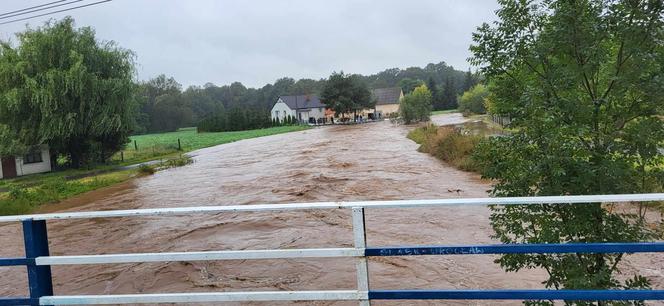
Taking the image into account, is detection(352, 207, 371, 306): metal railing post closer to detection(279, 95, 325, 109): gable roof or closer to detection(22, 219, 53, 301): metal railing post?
detection(22, 219, 53, 301): metal railing post

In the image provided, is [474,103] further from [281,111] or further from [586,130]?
[586,130]

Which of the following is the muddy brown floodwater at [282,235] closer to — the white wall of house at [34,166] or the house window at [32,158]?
the white wall of house at [34,166]

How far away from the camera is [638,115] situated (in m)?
3.98

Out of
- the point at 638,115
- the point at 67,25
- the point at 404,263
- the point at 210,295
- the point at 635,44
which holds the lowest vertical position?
the point at 404,263

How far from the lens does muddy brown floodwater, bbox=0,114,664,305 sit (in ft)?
27.1

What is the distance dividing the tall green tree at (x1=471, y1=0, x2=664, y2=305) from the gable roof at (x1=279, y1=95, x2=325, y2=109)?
9904 centimetres

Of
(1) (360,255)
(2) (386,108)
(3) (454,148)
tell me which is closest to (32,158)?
(3) (454,148)

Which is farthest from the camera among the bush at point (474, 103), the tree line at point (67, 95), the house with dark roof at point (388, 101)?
the house with dark roof at point (388, 101)

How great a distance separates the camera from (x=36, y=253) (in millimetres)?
3115

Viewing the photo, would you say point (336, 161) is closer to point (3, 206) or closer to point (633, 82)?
point (3, 206)

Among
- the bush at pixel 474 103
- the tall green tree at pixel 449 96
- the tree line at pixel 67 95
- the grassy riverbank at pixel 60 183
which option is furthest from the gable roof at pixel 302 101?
the tree line at pixel 67 95

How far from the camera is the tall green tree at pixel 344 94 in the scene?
8294 cm

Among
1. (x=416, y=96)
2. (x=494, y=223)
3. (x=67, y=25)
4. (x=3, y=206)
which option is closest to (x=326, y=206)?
→ (x=494, y=223)

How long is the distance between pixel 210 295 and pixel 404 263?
20.4 ft
